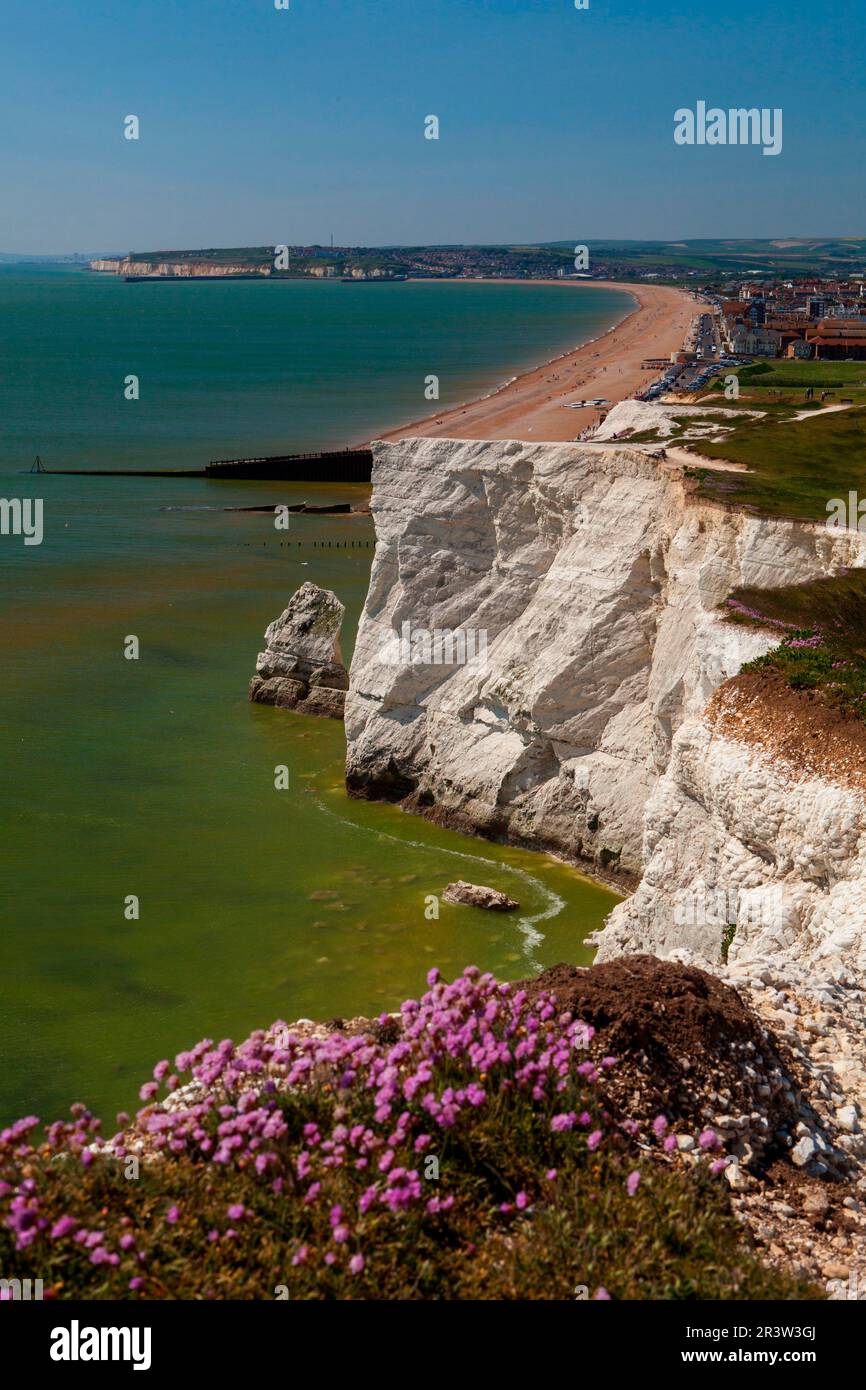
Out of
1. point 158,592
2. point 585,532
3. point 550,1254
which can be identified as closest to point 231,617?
point 158,592

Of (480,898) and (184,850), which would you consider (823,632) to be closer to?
(480,898)

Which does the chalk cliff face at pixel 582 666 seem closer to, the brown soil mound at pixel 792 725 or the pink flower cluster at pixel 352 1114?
the brown soil mound at pixel 792 725

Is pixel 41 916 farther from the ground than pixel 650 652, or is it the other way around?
pixel 650 652

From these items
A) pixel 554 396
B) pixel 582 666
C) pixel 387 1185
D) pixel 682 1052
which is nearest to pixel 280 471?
pixel 554 396

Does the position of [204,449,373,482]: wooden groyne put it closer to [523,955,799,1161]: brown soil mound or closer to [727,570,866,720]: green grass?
[727,570,866,720]: green grass

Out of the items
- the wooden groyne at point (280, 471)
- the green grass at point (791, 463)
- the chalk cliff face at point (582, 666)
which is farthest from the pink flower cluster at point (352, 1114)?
the wooden groyne at point (280, 471)
